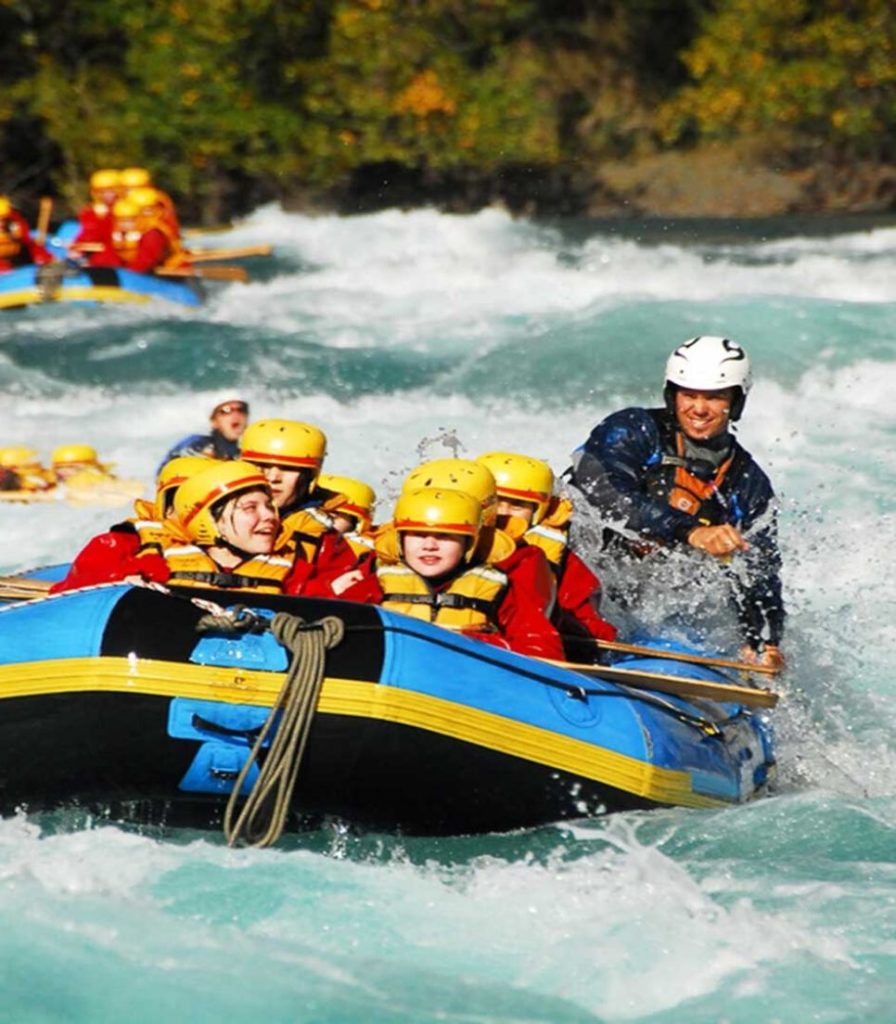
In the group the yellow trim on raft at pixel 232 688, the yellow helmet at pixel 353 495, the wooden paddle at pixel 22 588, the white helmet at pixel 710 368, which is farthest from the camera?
the white helmet at pixel 710 368

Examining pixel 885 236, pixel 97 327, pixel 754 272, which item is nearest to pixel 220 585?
pixel 97 327

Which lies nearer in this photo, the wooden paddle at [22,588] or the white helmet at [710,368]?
the wooden paddle at [22,588]

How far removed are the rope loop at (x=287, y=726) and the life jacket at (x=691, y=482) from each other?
2493 mm

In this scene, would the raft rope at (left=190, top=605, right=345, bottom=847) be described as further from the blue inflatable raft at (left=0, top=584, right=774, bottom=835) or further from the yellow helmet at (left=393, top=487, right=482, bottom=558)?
the yellow helmet at (left=393, top=487, right=482, bottom=558)

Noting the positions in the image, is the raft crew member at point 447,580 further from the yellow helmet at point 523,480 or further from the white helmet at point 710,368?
the white helmet at point 710,368

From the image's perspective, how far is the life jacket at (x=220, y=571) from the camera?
5.76 m

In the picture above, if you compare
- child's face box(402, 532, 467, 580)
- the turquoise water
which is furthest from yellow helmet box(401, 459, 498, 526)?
the turquoise water

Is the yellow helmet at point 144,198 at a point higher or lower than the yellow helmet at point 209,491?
higher

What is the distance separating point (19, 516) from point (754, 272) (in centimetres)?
954

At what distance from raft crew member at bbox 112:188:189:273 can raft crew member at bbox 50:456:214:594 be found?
1075 centimetres

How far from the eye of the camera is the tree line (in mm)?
25875

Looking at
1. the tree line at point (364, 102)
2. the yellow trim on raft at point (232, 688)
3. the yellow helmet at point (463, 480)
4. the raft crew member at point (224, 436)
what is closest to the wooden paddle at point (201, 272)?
the raft crew member at point (224, 436)

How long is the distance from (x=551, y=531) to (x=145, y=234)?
1086 cm

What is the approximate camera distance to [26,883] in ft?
17.2
